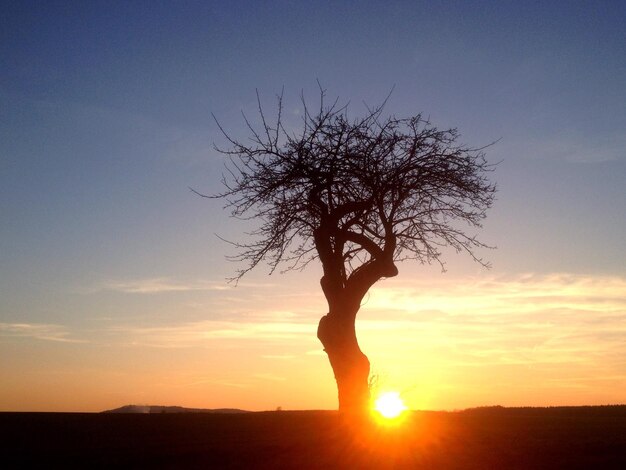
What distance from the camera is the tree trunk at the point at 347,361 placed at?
15.9 meters

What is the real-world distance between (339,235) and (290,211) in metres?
1.44

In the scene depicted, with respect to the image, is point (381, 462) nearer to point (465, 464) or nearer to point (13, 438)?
point (465, 464)

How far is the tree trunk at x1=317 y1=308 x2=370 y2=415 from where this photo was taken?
15.9 meters

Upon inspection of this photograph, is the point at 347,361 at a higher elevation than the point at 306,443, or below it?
higher

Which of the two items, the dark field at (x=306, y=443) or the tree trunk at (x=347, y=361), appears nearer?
the dark field at (x=306, y=443)

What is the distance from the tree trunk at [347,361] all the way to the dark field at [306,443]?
745 mm

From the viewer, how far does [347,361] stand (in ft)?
52.1

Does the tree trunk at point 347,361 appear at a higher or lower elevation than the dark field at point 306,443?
higher

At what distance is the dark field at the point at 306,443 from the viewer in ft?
35.0

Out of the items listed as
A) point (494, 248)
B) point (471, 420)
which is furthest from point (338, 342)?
point (494, 248)

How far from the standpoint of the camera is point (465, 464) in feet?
34.4

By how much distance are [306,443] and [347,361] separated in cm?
391

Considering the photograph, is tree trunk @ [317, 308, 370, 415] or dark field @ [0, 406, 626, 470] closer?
dark field @ [0, 406, 626, 470]

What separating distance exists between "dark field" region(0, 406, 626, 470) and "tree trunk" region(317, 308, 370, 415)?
2.44ft
